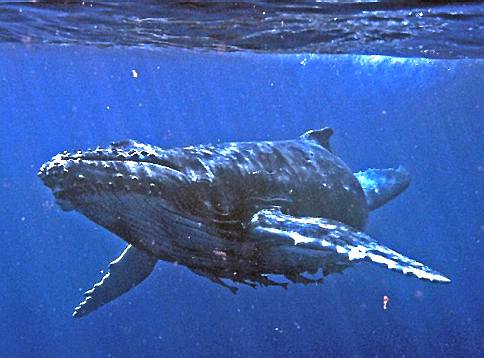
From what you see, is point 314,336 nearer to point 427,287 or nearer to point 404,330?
point 404,330

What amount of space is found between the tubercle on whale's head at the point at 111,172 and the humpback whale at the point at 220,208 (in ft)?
0.05

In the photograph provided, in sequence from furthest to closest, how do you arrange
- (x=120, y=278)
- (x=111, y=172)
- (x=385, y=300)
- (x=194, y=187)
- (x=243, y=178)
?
1. (x=385, y=300)
2. (x=120, y=278)
3. (x=243, y=178)
4. (x=194, y=187)
5. (x=111, y=172)

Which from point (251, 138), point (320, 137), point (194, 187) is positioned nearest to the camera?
point (194, 187)

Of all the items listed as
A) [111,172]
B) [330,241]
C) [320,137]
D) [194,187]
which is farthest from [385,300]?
[111,172]

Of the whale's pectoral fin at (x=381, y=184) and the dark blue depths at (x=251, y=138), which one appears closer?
the whale's pectoral fin at (x=381, y=184)

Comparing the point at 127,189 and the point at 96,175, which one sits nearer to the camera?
the point at 96,175

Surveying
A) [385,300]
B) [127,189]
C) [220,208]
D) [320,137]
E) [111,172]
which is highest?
[111,172]

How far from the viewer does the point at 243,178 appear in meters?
11.3

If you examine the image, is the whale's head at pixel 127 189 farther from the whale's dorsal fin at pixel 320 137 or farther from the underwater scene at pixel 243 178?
the whale's dorsal fin at pixel 320 137

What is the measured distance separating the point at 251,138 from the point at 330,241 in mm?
56075

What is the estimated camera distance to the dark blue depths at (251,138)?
43438mm

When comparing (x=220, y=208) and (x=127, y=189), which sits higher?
(x=127, y=189)

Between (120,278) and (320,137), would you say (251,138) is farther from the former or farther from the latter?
(120,278)

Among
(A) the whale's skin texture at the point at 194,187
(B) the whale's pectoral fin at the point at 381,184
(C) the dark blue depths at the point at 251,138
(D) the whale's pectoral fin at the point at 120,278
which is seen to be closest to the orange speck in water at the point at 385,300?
(C) the dark blue depths at the point at 251,138
